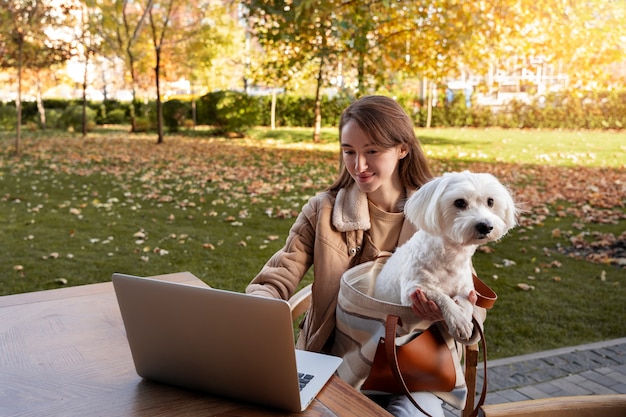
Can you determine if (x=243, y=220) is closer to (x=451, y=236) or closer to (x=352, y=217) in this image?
(x=352, y=217)

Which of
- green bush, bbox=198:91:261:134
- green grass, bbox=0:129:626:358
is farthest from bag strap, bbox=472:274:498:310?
green bush, bbox=198:91:261:134

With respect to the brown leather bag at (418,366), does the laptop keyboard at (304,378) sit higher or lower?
higher

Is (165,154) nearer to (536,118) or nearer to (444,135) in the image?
(444,135)

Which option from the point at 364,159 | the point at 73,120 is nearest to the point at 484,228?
the point at 364,159

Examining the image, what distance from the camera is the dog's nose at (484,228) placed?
1.88 meters

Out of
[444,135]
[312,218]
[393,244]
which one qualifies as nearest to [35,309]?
[312,218]

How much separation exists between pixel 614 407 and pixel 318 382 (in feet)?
2.35

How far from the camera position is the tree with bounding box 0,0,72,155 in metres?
14.2

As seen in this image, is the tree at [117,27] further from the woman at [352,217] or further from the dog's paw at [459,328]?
the dog's paw at [459,328]

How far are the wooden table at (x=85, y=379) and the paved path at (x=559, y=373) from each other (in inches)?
90.5

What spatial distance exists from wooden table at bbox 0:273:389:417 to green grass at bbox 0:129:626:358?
133cm

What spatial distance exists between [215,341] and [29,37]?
18219 millimetres

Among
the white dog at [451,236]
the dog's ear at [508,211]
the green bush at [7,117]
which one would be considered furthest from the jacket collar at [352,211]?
the green bush at [7,117]

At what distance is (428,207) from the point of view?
2.00 m
